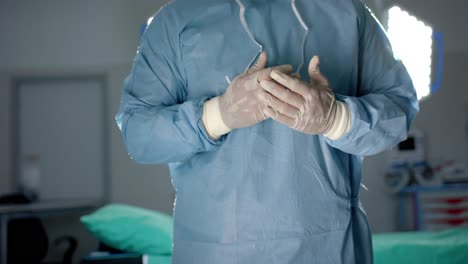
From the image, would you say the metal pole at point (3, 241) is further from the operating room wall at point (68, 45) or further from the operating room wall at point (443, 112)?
the operating room wall at point (443, 112)

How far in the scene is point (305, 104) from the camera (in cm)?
94

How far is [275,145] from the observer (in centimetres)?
105

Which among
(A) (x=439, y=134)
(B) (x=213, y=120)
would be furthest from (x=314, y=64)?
(A) (x=439, y=134)

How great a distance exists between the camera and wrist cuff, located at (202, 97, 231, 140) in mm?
1004


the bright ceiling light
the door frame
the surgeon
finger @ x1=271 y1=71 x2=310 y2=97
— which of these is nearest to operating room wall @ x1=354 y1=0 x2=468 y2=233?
the bright ceiling light

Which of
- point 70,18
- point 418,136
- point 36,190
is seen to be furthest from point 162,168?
point 418,136

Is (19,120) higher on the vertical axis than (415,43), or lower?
lower

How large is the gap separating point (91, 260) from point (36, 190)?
10.0 feet

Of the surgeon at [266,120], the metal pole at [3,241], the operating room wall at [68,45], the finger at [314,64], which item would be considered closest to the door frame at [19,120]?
the operating room wall at [68,45]

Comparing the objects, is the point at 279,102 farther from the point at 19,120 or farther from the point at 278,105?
the point at 19,120

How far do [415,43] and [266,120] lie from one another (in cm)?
357

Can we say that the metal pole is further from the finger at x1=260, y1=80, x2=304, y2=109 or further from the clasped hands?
the finger at x1=260, y1=80, x2=304, y2=109

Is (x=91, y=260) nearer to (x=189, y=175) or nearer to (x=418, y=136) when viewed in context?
(x=189, y=175)

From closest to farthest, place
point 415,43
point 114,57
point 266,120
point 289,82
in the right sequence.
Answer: point 289,82 < point 266,120 < point 415,43 < point 114,57
